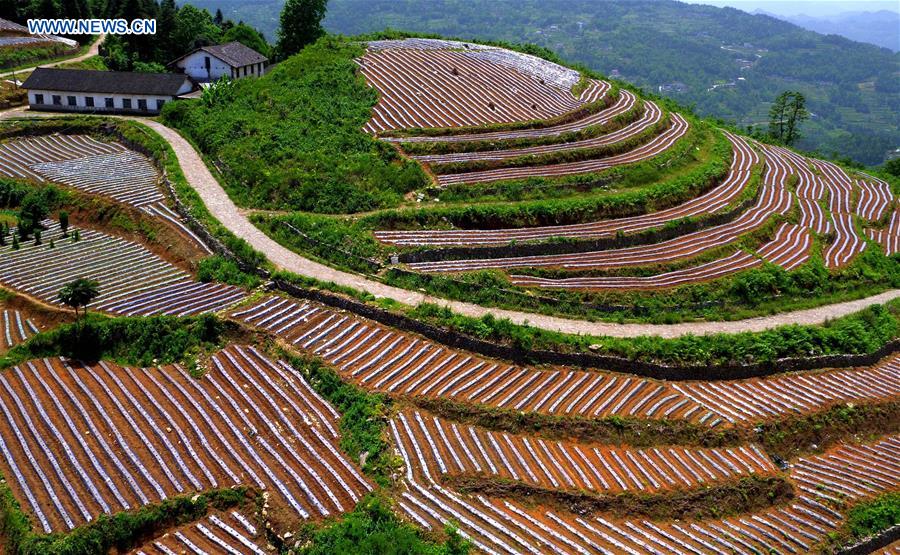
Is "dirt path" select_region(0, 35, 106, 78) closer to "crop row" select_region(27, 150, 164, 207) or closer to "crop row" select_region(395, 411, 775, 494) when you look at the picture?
"crop row" select_region(27, 150, 164, 207)

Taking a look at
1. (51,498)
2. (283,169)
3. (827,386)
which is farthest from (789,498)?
(283,169)

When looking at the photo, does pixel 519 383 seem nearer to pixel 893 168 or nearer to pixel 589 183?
pixel 589 183

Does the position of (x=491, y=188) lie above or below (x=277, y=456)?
above

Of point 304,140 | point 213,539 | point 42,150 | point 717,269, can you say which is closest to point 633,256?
point 717,269

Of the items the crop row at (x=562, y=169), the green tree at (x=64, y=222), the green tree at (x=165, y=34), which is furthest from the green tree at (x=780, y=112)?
the green tree at (x=64, y=222)

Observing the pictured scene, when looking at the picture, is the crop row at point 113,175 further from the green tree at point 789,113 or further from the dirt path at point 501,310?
the green tree at point 789,113

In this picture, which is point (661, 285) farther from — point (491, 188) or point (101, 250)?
point (101, 250)
